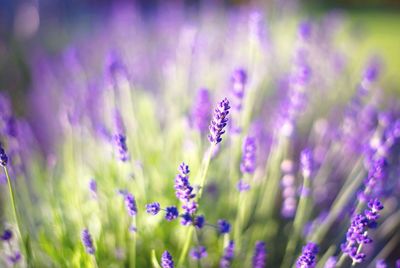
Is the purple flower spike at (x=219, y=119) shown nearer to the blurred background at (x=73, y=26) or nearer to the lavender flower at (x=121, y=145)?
the lavender flower at (x=121, y=145)

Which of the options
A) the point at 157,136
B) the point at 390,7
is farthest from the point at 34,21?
the point at 390,7

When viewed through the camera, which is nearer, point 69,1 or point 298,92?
point 298,92

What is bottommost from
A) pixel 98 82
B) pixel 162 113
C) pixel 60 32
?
pixel 162 113

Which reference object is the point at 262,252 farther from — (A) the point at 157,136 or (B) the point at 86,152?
(B) the point at 86,152

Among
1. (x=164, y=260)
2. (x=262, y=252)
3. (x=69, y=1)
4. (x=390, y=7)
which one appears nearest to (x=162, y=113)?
(x=262, y=252)

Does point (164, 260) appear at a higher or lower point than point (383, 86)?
lower

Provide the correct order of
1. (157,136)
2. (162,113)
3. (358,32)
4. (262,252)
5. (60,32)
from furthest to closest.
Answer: (60,32) → (358,32) → (162,113) → (157,136) → (262,252)

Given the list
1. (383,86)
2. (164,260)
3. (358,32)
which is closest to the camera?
(164,260)

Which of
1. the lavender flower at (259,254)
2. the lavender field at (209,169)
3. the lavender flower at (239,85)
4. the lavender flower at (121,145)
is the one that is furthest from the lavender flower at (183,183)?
the lavender flower at (239,85)
